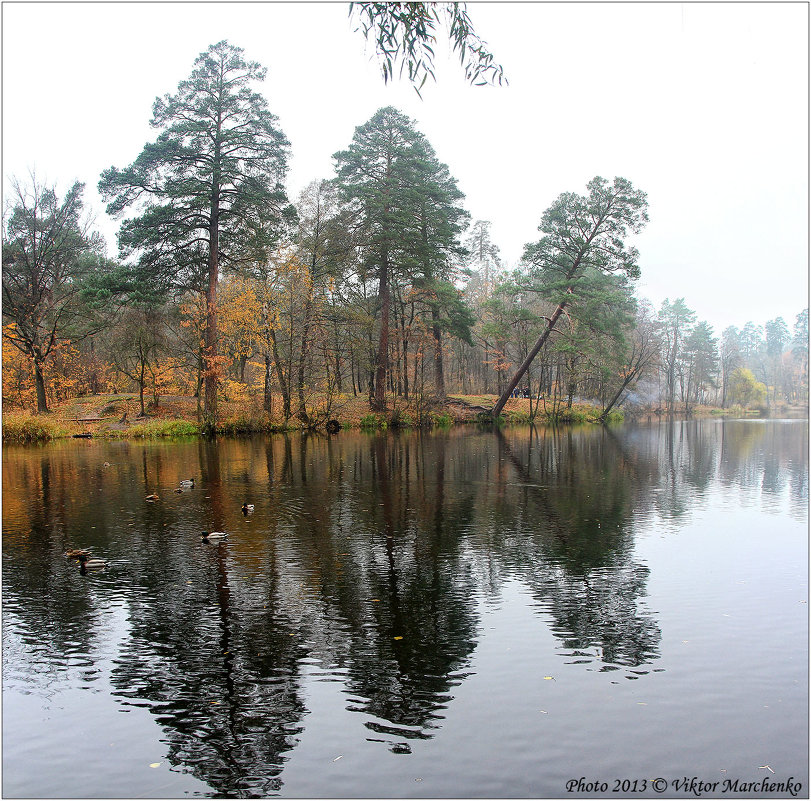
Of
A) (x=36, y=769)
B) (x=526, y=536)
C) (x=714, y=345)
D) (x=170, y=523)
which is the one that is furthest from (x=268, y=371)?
(x=714, y=345)

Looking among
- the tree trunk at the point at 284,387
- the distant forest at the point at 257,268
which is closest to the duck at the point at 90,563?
the distant forest at the point at 257,268

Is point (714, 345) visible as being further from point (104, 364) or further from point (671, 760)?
point (671, 760)

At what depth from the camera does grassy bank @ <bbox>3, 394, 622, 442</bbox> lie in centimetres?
2945

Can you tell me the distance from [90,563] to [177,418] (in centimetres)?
2561

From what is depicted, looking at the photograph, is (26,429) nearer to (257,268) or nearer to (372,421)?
(257,268)

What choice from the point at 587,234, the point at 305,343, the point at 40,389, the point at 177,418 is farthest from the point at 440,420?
the point at 40,389

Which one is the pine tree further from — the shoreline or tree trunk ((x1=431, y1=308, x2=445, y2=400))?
the shoreline

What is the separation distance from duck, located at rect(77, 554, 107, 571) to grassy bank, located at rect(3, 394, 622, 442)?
22877 mm

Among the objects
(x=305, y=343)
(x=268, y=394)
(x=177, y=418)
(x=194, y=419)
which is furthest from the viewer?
(x=268, y=394)

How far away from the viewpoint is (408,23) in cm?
550

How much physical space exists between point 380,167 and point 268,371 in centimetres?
1468

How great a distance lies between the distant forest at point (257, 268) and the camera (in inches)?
1219

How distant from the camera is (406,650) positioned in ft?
19.7

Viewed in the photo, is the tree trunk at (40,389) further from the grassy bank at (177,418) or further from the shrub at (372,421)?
the shrub at (372,421)
